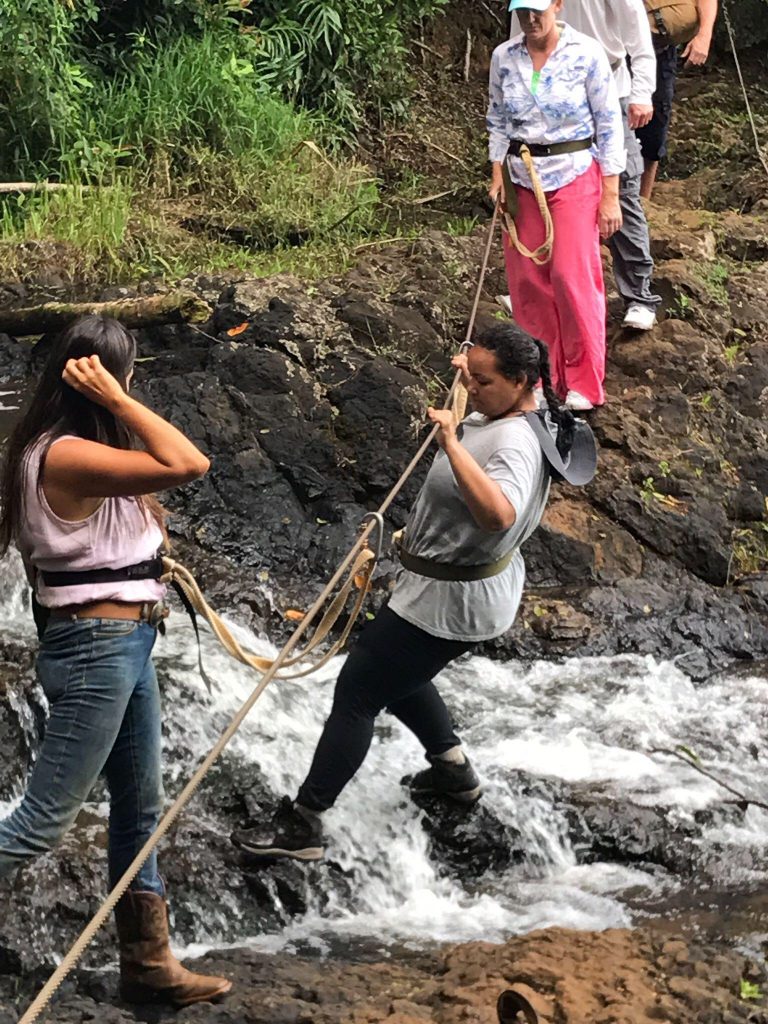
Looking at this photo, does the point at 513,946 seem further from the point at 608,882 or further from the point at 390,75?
the point at 390,75

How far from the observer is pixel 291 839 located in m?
3.96

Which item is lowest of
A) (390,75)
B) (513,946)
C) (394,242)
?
(513,946)

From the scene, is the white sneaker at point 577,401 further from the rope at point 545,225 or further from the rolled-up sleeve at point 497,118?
the rolled-up sleeve at point 497,118

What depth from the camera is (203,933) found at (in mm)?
3840

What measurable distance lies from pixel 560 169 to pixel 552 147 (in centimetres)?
11

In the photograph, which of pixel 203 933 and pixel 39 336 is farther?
pixel 39 336

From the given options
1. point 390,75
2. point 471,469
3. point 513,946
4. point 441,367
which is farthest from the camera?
point 390,75

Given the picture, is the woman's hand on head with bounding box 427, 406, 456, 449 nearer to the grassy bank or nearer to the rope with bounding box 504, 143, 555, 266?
the rope with bounding box 504, 143, 555, 266

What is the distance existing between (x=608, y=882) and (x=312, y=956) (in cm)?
115

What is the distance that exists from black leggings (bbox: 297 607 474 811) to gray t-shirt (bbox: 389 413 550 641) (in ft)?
0.22

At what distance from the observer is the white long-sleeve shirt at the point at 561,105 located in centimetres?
539

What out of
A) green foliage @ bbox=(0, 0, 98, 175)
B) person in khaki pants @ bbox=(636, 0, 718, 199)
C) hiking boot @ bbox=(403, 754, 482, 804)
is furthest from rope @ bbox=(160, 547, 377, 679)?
green foliage @ bbox=(0, 0, 98, 175)

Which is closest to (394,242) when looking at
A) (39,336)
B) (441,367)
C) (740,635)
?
(441,367)

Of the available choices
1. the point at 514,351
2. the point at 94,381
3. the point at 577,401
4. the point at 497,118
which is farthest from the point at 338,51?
the point at 94,381
